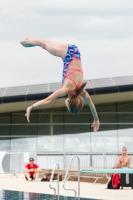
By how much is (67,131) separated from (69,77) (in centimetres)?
1927

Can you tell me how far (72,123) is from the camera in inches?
1057

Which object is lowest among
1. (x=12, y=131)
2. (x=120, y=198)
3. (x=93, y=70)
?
(x=120, y=198)

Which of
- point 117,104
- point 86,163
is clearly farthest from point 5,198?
point 117,104

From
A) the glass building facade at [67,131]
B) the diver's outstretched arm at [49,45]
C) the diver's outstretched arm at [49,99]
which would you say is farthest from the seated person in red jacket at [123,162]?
the glass building facade at [67,131]

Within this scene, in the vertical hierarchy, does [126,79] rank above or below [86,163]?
above

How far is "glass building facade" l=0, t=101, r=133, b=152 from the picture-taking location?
85.9ft

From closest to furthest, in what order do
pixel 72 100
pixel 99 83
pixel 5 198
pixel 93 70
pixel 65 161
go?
pixel 72 100 < pixel 5 198 < pixel 65 161 < pixel 99 83 < pixel 93 70

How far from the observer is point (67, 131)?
26.7 meters

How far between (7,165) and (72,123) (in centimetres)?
656

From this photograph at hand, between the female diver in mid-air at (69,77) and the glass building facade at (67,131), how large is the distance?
18.1 metres

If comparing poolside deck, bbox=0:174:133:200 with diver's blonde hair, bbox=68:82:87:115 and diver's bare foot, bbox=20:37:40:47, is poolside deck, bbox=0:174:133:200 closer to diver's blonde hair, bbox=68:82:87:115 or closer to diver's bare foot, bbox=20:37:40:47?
diver's blonde hair, bbox=68:82:87:115

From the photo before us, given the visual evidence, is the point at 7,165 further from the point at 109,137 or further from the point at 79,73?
the point at 79,73

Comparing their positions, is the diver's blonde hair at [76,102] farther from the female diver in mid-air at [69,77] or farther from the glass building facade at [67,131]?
the glass building facade at [67,131]

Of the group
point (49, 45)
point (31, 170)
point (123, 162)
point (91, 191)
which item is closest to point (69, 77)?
point (49, 45)
